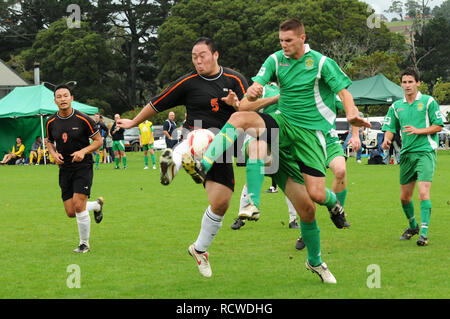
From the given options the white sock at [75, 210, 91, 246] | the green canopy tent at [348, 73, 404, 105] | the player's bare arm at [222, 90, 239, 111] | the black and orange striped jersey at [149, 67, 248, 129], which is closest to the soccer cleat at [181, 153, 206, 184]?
the player's bare arm at [222, 90, 239, 111]

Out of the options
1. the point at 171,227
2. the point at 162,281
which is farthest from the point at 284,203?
the point at 162,281

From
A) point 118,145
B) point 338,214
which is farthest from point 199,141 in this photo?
point 118,145

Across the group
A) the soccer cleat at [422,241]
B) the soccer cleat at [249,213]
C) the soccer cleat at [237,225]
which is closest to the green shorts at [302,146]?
the soccer cleat at [249,213]

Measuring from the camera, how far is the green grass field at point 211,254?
6645 mm

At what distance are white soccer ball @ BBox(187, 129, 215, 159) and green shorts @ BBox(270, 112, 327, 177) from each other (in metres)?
0.70

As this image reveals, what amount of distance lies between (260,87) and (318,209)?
23.9ft

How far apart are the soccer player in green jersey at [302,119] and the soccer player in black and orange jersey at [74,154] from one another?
316 cm

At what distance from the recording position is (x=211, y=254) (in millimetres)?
8781

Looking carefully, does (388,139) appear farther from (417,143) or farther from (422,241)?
(422,241)

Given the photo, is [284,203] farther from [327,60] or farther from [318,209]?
[327,60]

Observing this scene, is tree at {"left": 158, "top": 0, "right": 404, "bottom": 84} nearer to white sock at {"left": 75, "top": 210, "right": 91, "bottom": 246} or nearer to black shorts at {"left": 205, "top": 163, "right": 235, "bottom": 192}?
white sock at {"left": 75, "top": 210, "right": 91, "bottom": 246}

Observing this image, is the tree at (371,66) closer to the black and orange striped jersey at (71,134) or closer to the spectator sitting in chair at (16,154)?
the spectator sitting in chair at (16,154)

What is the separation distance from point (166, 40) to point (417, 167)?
6035 cm

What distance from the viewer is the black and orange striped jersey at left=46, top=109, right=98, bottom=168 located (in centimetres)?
930
